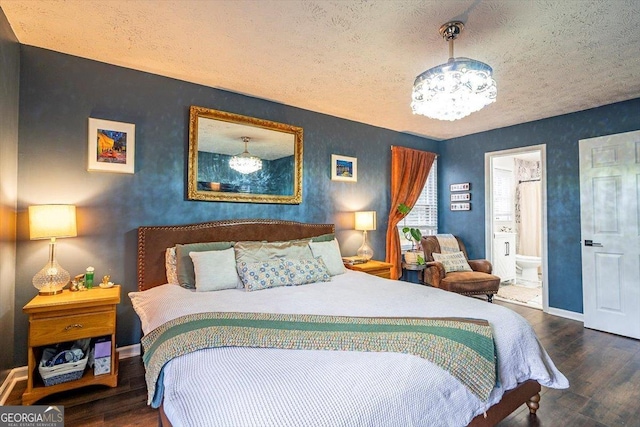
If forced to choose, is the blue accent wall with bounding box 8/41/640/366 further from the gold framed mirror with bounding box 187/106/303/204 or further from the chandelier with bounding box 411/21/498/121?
the chandelier with bounding box 411/21/498/121

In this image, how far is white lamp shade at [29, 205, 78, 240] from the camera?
2.22m

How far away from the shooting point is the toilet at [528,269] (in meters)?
6.01

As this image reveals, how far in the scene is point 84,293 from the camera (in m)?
2.38

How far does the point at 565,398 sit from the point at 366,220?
2.57 metres

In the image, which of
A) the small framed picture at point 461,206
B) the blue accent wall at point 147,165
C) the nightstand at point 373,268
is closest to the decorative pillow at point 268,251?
the blue accent wall at point 147,165

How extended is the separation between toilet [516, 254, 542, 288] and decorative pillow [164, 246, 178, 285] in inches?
238

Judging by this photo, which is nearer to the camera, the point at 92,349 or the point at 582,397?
the point at 582,397

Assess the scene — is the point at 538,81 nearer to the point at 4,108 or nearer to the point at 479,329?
the point at 479,329

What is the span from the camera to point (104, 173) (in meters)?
2.75

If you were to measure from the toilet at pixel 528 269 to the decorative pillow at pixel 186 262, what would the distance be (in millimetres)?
5862

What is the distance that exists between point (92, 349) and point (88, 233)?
95 cm

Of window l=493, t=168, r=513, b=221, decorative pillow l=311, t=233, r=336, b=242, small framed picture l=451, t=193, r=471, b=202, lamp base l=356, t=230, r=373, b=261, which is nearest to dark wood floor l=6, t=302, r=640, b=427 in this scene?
decorative pillow l=311, t=233, r=336, b=242

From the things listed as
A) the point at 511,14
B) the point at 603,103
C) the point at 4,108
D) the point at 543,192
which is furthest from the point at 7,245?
the point at 603,103

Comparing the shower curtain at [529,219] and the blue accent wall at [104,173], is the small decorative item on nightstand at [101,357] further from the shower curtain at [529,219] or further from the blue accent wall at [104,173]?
the shower curtain at [529,219]
